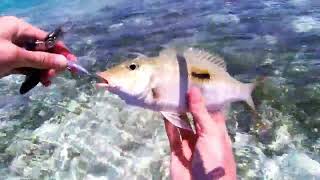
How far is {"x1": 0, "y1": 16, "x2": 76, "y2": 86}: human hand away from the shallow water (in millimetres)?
555

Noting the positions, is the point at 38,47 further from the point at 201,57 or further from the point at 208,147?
the point at 208,147

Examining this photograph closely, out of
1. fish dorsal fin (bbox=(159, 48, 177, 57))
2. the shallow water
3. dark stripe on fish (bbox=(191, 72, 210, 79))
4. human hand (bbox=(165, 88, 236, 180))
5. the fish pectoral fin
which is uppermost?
fish dorsal fin (bbox=(159, 48, 177, 57))

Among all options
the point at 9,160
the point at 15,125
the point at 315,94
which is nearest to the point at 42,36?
the point at 9,160

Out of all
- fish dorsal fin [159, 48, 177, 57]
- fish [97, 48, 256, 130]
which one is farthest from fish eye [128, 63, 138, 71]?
fish dorsal fin [159, 48, 177, 57]

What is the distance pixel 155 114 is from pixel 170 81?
2859mm

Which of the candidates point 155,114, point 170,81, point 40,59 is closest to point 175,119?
point 170,81

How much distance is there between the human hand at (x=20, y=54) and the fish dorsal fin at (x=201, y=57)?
0.55 m

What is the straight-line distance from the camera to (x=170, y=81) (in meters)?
2.17

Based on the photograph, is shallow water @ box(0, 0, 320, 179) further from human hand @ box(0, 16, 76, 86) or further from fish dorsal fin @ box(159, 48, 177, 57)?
human hand @ box(0, 16, 76, 86)

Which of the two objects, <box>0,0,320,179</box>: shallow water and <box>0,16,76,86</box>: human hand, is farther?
<box>0,0,320,179</box>: shallow water

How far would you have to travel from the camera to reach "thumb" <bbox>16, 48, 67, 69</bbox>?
2164mm

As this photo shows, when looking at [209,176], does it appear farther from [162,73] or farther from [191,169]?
[162,73]

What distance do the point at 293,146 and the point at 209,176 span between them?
235cm

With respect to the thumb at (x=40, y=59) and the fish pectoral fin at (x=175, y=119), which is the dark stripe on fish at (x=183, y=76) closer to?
the fish pectoral fin at (x=175, y=119)
